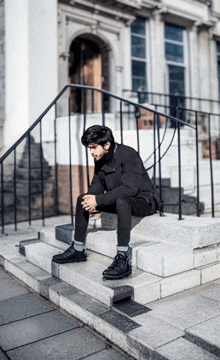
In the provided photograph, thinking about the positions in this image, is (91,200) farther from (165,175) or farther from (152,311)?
(165,175)

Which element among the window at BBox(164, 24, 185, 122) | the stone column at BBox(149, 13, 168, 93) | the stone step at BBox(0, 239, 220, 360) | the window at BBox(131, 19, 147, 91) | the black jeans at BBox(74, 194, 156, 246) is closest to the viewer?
the stone step at BBox(0, 239, 220, 360)

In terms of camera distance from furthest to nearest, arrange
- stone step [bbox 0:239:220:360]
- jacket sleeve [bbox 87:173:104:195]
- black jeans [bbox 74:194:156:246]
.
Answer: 1. jacket sleeve [bbox 87:173:104:195]
2. black jeans [bbox 74:194:156:246]
3. stone step [bbox 0:239:220:360]

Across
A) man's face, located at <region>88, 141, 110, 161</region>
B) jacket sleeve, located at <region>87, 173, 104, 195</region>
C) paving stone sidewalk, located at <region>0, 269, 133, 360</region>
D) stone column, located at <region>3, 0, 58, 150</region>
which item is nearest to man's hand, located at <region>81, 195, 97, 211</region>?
jacket sleeve, located at <region>87, 173, 104, 195</region>

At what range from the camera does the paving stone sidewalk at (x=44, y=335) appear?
208 centimetres

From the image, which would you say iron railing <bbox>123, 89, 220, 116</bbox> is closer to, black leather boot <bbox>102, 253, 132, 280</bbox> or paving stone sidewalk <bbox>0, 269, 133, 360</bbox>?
black leather boot <bbox>102, 253, 132, 280</bbox>

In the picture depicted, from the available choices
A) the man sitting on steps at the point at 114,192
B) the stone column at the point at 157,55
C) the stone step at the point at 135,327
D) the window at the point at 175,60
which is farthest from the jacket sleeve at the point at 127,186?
the window at the point at 175,60

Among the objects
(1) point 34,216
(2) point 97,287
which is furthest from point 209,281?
(1) point 34,216

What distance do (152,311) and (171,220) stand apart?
3.23 ft

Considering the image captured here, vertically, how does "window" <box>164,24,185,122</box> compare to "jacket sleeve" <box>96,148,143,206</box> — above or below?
above

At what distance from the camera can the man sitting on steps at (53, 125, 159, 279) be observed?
280 cm

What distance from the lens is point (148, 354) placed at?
6.38ft

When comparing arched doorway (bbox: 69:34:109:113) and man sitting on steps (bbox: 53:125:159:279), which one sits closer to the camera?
man sitting on steps (bbox: 53:125:159:279)

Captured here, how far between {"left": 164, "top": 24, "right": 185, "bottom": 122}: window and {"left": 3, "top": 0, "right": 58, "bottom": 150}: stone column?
4135 millimetres

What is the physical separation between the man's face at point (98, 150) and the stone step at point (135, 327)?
1.13 metres
